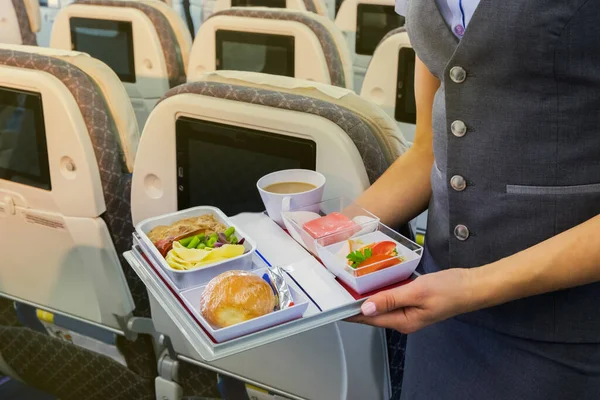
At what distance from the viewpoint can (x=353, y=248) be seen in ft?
3.51

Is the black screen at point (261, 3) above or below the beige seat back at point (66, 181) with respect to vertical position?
above

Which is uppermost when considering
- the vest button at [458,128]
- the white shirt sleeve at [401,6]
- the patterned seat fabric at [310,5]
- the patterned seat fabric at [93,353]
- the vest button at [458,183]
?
the white shirt sleeve at [401,6]

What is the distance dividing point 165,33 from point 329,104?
6.37ft

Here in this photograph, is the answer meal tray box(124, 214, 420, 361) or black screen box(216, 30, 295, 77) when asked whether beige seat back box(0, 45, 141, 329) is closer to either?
meal tray box(124, 214, 420, 361)

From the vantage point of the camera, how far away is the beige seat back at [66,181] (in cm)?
→ 157

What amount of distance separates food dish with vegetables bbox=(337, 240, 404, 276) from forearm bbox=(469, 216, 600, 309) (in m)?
0.13

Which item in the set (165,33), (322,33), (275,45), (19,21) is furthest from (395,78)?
(19,21)

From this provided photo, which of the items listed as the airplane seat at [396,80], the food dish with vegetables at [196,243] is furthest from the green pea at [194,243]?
the airplane seat at [396,80]

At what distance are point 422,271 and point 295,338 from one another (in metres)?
0.32

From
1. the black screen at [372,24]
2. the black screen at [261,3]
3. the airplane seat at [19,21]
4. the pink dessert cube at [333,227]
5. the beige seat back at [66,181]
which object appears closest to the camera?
the pink dessert cube at [333,227]

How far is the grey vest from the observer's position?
88 centimetres

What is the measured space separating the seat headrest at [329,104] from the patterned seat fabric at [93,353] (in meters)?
0.20

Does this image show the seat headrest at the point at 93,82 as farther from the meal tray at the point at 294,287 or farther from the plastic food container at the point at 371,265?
the plastic food container at the point at 371,265

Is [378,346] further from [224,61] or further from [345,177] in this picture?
[224,61]
